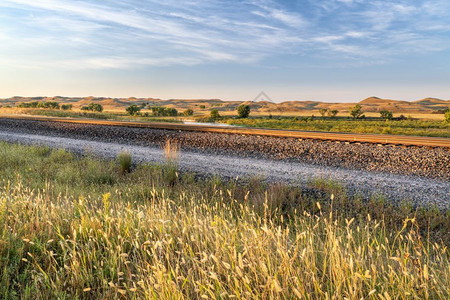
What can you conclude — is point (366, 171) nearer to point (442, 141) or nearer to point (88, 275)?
point (442, 141)

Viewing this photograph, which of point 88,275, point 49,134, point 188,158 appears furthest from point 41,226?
point 49,134

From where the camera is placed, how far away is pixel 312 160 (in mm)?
12500

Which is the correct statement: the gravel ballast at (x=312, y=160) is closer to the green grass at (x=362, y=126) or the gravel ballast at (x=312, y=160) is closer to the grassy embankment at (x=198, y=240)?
the grassy embankment at (x=198, y=240)

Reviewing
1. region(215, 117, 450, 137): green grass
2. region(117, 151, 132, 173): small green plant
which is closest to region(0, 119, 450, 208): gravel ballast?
region(117, 151, 132, 173): small green plant

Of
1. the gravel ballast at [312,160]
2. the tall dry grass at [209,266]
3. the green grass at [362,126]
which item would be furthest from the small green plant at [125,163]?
the green grass at [362,126]

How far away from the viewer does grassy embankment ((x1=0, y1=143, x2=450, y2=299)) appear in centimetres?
255

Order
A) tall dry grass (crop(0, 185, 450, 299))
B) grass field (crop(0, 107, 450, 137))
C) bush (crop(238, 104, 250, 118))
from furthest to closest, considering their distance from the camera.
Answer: bush (crop(238, 104, 250, 118)) < grass field (crop(0, 107, 450, 137)) < tall dry grass (crop(0, 185, 450, 299))

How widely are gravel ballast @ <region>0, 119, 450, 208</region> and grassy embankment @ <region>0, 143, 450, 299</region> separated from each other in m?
1.41

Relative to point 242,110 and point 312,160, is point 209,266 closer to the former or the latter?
point 312,160

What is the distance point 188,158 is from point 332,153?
222 inches

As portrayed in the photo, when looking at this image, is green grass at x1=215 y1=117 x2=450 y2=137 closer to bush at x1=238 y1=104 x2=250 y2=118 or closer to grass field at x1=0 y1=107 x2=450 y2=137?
grass field at x1=0 y1=107 x2=450 y2=137

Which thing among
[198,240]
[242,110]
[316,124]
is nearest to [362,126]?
[316,124]

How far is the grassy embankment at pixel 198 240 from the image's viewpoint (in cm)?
255

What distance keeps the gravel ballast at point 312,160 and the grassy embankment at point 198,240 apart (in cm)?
141
